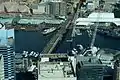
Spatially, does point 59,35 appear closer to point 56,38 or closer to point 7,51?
point 56,38

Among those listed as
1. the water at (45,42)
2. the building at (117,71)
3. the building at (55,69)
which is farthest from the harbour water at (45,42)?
the building at (55,69)

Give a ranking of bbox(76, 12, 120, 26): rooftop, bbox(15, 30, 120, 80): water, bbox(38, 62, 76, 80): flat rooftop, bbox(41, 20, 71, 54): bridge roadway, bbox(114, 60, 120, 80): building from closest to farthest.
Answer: bbox(38, 62, 76, 80): flat rooftop < bbox(114, 60, 120, 80): building < bbox(41, 20, 71, 54): bridge roadway < bbox(15, 30, 120, 80): water < bbox(76, 12, 120, 26): rooftop

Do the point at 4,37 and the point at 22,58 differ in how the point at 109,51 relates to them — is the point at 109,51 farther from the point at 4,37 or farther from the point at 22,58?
the point at 4,37

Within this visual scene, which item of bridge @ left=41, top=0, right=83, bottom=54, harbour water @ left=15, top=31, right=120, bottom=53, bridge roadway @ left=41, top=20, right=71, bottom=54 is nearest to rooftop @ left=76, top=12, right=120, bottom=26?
bridge @ left=41, top=0, right=83, bottom=54

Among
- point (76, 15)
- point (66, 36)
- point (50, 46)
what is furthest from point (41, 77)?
point (76, 15)

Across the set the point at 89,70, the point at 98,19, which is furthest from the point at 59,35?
the point at 89,70

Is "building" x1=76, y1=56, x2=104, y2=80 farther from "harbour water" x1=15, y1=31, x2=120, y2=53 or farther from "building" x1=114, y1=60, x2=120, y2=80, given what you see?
"harbour water" x1=15, y1=31, x2=120, y2=53
